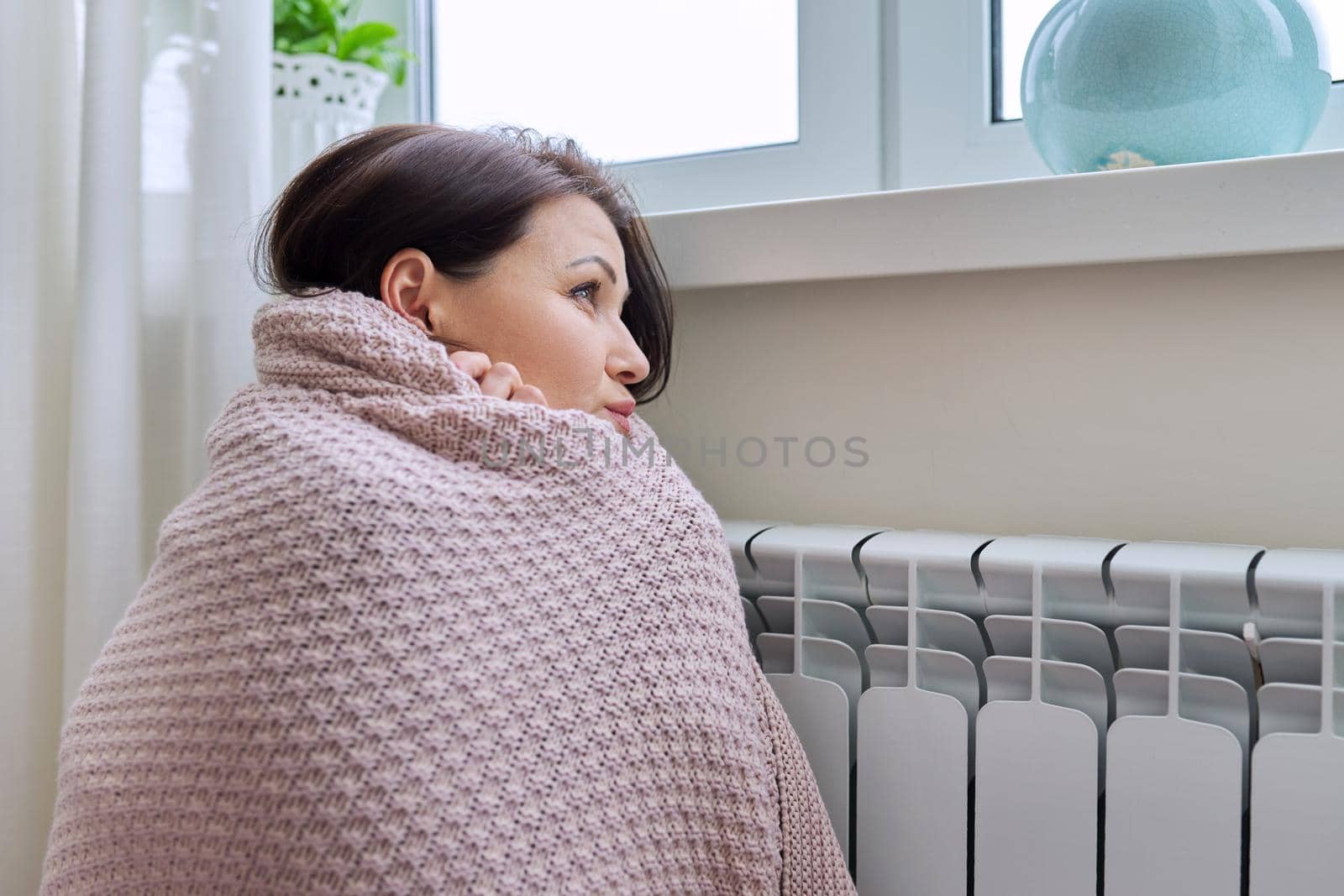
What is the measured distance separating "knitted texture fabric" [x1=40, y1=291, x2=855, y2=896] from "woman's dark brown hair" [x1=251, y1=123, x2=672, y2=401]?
0.25ft

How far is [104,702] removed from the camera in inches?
24.1

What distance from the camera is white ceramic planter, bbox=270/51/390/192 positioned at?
1127 millimetres

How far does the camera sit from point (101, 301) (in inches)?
36.1

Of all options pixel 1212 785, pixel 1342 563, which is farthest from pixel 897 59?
pixel 1212 785

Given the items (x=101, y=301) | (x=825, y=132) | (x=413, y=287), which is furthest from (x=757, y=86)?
(x=101, y=301)

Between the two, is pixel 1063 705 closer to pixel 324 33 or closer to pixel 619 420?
pixel 619 420

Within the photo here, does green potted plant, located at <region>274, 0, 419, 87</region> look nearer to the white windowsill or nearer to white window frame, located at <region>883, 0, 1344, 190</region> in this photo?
the white windowsill

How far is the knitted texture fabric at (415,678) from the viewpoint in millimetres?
545

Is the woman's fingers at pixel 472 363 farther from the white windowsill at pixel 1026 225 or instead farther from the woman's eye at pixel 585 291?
the white windowsill at pixel 1026 225

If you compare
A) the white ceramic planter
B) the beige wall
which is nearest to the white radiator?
the beige wall

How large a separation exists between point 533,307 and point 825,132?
1.58ft

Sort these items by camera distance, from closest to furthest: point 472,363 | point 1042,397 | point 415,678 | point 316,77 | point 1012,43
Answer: point 415,678 < point 472,363 < point 1042,397 < point 1012,43 < point 316,77

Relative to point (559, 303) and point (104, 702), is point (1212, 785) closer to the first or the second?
point (559, 303)

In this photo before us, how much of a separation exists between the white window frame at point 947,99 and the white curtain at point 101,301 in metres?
0.65
